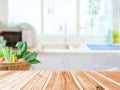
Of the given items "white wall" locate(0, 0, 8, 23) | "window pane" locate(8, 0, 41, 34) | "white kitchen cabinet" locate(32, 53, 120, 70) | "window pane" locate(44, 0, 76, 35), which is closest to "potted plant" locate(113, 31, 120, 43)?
"window pane" locate(44, 0, 76, 35)

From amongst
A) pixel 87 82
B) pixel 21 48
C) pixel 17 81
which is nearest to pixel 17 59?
pixel 21 48

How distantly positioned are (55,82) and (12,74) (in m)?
0.26

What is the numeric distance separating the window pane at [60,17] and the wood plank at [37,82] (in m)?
2.85

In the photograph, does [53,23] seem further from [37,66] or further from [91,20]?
[37,66]

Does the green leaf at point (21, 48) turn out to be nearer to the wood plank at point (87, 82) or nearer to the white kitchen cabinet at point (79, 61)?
the wood plank at point (87, 82)

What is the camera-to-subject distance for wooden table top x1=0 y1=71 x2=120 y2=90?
0.89 meters

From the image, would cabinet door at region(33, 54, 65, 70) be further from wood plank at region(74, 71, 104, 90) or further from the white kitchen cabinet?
wood plank at region(74, 71, 104, 90)

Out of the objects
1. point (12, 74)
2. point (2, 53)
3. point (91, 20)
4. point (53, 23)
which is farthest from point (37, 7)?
point (12, 74)

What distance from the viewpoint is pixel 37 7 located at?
400 cm

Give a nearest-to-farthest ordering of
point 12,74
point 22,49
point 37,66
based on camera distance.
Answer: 1. point 12,74
2. point 22,49
3. point 37,66

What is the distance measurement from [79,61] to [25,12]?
142 centimetres

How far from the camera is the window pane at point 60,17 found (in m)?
3.99

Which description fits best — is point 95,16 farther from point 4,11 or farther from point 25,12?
point 4,11

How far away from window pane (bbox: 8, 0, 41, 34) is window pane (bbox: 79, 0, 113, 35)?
0.68m
